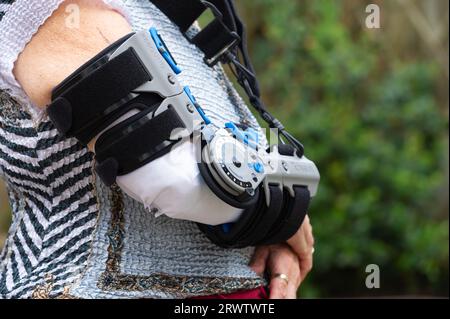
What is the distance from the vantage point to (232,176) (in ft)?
4.18

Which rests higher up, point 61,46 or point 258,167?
point 61,46

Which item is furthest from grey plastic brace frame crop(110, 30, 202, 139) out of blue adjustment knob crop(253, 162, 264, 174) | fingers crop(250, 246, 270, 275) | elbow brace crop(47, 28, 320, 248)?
fingers crop(250, 246, 270, 275)

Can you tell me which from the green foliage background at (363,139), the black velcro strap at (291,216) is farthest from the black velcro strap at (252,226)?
the green foliage background at (363,139)

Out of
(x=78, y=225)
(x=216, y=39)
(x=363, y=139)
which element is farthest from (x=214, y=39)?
(x=363, y=139)

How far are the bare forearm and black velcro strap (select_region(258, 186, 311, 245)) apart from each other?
1.50 feet

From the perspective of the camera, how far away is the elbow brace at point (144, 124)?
48.9 inches

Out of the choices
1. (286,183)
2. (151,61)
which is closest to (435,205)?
(286,183)

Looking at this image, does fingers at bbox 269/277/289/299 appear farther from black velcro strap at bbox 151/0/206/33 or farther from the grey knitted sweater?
black velcro strap at bbox 151/0/206/33

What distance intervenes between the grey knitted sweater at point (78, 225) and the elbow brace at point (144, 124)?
95mm

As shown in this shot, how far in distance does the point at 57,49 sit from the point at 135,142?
0.65 feet

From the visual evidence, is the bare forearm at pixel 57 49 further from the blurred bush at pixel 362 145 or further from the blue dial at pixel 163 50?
the blurred bush at pixel 362 145

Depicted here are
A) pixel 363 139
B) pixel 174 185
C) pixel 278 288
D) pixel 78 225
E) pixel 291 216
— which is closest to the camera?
pixel 174 185

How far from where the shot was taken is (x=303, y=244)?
5.58ft

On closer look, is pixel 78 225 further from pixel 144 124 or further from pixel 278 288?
pixel 278 288
